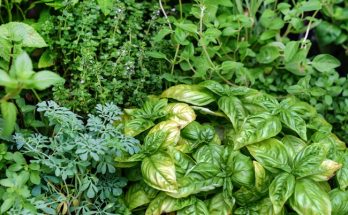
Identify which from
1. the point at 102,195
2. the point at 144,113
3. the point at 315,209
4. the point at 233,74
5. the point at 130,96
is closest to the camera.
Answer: the point at 315,209

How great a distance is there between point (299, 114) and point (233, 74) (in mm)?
390

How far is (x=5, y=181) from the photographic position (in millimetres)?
1361

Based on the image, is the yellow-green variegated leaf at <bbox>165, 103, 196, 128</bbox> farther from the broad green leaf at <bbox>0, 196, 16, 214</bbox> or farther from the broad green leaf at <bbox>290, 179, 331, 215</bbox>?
the broad green leaf at <bbox>0, 196, 16, 214</bbox>

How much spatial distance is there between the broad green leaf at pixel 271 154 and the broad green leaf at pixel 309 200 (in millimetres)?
65

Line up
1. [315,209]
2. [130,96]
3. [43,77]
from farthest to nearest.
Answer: [130,96]
[315,209]
[43,77]

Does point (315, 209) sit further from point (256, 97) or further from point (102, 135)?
point (102, 135)

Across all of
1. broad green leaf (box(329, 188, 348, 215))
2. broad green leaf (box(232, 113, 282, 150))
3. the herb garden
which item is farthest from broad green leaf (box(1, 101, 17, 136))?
broad green leaf (box(329, 188, 348, 215))

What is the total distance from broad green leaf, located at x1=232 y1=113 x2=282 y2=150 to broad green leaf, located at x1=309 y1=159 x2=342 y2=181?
0.17 metres

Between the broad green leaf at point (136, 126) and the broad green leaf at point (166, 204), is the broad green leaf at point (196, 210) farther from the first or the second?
the broad green leaf at point (136, 126)

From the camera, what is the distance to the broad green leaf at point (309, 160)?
1469 mm

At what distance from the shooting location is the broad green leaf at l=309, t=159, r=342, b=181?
1504mm

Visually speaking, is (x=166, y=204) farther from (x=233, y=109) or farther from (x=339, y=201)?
(x=339, y=201)

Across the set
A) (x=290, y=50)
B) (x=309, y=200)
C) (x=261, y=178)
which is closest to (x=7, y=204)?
(x=261, y=178)

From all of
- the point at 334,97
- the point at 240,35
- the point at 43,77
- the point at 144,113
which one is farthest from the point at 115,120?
the point at 334,97
